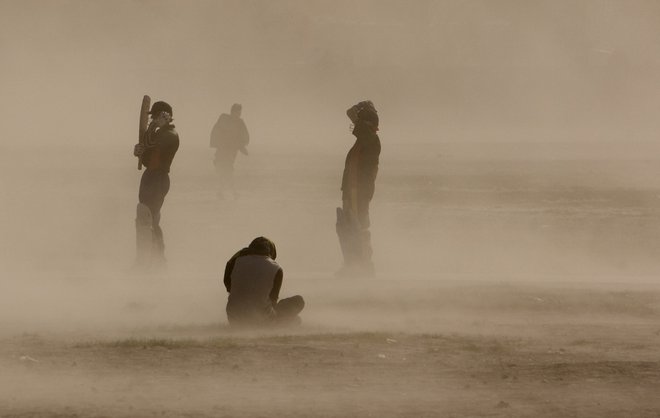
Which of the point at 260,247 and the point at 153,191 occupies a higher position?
the point at 153,191

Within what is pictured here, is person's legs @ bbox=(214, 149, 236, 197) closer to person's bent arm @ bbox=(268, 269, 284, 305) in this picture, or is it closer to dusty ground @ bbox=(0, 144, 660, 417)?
dusty ground @ bbox=(0, 144, 660, 417)

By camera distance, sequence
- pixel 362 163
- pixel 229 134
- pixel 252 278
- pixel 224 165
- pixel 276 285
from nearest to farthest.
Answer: pixel 252 278 < pixel 276 285 < pixel 362 163 < pixel 229 134 < pixel 224 165

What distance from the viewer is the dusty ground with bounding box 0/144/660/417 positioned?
11125 mm

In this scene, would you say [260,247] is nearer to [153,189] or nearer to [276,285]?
[276,285]

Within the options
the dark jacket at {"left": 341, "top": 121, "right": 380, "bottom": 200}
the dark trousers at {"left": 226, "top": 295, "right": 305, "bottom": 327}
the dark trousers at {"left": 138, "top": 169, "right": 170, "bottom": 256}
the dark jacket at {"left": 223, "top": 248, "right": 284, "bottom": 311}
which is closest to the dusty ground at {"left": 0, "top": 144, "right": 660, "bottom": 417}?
the dark trousers at {"left": 226, "top": 295, "right": 305, "bottom": 327}

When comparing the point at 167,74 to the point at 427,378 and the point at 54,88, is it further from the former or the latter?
the point at 427,378

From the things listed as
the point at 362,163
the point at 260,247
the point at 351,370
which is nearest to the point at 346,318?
the point at 260,247

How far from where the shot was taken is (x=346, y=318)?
15047 mm

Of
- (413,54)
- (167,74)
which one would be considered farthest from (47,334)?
(413,54)

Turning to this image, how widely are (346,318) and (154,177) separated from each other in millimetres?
3769

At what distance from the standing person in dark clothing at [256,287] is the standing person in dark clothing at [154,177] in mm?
4052

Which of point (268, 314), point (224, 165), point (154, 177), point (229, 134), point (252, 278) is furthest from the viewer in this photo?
point (224, 165)

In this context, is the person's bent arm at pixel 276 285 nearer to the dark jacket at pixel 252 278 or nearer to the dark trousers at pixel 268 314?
the dark jacket at pixel 252 278

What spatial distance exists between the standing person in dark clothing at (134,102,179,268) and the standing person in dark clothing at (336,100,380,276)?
6.14 ft
